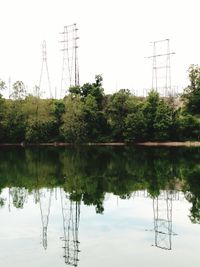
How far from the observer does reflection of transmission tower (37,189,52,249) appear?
12.3 m

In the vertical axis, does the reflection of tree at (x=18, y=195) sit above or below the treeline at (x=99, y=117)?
below

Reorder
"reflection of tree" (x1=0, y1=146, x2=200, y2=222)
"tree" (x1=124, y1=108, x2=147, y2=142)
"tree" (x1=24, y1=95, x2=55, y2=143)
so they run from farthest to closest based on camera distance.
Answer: "tree" (x1=24, y1=95, x2=55, y2=143)
"tree" (x1=124, y1=108, x2=147, y2=142)
"reflection of tree" (x1=0, y1=146, x2=200, y2=222)

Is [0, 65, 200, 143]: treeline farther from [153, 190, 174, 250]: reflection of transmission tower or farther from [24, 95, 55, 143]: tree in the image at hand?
[153, 190, 174, 250]: reflection of transmission tower

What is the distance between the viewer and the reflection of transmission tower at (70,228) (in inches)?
401

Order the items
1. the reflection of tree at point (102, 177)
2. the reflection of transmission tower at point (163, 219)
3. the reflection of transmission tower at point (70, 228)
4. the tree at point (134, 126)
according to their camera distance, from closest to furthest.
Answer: the reflection of transmission tower at point (70, 228) → the reflection of transmission tower at point (163, 219) → the reflection of tree at point (102, 177) → the tree at point (134, 126)

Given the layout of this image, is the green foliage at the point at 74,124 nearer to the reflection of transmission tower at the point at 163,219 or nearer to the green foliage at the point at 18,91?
the green foliage at the point at 18,91

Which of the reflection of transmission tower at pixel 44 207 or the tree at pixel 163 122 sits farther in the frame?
the tree at pixel 163 122

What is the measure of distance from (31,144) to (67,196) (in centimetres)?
3902

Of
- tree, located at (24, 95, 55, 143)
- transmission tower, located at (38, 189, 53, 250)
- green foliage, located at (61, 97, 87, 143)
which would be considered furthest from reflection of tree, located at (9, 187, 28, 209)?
tree, located at (24, 95, 55, 143)

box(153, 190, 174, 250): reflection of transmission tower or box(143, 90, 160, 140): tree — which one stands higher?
box(143, 90, 160, 140): tree

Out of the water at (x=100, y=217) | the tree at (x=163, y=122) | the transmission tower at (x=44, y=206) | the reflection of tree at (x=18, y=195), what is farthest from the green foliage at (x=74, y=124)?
the transmission tower at (x=44, y=206)

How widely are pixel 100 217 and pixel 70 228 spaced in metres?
A: 1.67

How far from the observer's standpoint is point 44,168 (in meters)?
28.3

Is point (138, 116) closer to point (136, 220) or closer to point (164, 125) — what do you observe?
point (164, 125)
